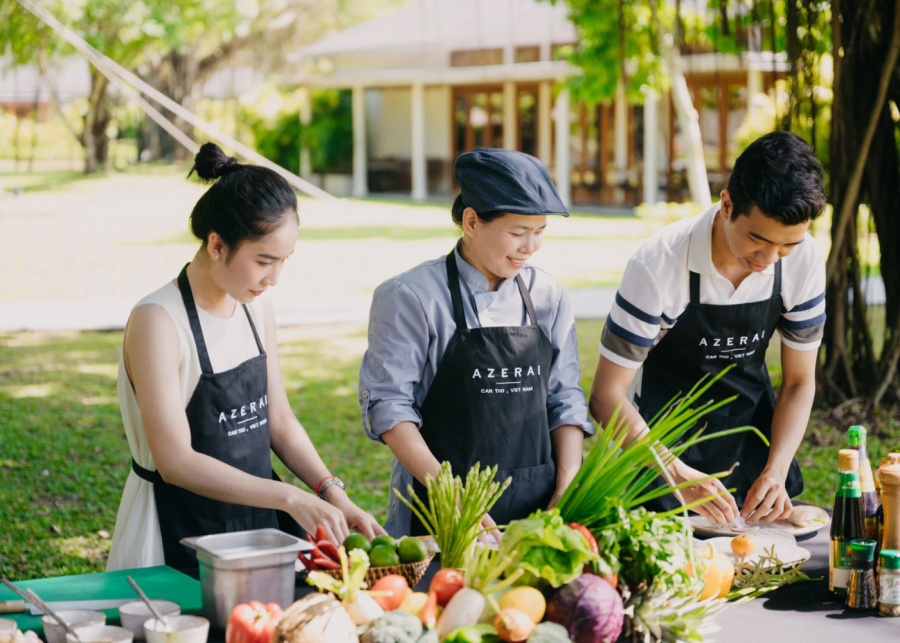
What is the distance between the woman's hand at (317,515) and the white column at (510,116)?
20.1 metres

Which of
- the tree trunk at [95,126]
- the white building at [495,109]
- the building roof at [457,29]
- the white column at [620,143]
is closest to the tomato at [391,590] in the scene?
the white building at [495,109]

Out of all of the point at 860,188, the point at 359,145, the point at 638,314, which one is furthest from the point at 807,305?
the point at 359,145

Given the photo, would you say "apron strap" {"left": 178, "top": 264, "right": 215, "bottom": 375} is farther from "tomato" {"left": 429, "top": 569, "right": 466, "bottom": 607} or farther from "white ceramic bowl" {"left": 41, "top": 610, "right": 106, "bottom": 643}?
"tomato" {"left": 429, "top": 569, "right": 466, "bottom": 607}

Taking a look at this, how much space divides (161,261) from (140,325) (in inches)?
420

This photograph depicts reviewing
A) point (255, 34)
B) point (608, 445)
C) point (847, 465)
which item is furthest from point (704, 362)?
point (255, 34)

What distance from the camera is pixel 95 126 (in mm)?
27391

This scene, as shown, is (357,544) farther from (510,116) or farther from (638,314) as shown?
(510,116)

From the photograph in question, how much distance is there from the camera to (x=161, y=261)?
12.3m

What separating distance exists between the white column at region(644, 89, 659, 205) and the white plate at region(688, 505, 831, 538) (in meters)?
16.0

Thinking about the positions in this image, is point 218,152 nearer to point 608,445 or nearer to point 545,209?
point 545,209

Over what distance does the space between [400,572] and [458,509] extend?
141 millimetres

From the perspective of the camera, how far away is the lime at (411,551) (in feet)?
5.45

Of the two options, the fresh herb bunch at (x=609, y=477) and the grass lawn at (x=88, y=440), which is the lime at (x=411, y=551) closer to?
the fresh herb bunch at (x=609, y=477)

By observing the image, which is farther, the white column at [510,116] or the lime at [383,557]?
the white column at [510,116]
